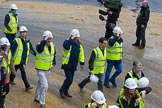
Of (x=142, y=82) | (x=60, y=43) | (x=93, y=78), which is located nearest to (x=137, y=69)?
(x=142, y=82)

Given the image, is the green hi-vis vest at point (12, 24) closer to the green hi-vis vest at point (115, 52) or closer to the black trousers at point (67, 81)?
the green hi-vis vest at point (115, 52)

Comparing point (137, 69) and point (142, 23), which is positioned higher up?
point (137, 69)

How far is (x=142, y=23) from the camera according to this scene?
1855 centimetres

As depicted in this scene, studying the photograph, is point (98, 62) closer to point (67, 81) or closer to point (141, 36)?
point (67, 81)

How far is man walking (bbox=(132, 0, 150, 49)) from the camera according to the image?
59.9ft

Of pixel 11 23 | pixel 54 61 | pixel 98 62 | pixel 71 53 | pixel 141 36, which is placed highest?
pixel 11 23

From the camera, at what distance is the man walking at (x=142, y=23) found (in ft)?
59.9

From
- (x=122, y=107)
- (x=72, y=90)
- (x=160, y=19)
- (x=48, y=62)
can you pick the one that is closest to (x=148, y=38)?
(x=160, y=19)

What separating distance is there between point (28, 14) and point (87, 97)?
42.1 feet

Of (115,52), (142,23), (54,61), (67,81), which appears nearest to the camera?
(54,61)

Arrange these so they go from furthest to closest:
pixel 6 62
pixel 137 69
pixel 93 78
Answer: pixel 93 78 < pixel 137 69 < pixel 6 62

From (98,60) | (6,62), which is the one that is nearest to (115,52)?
(98,60)

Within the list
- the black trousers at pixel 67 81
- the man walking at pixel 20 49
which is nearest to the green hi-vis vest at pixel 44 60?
the man walking at pixel 20 49

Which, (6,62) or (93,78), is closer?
(6,62)
